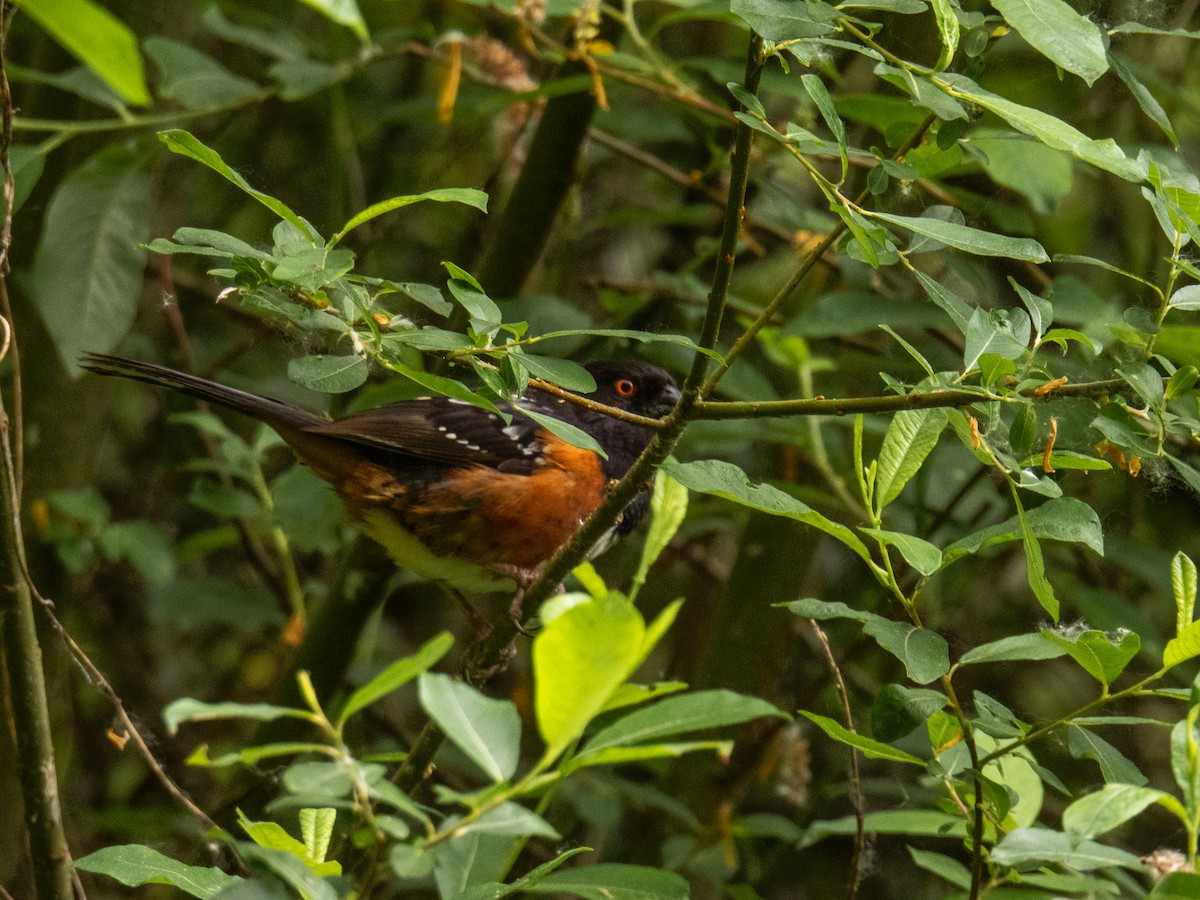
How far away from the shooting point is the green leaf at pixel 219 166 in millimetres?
1149

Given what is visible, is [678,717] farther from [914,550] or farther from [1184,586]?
[1184,586]

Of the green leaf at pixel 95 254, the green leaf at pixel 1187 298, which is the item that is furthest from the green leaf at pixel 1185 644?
the green leaf at pixel 95 254

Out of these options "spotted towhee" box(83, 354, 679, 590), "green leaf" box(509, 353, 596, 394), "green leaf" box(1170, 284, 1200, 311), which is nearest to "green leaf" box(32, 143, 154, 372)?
"spotted towhee" box(83, 354, 679, 590)

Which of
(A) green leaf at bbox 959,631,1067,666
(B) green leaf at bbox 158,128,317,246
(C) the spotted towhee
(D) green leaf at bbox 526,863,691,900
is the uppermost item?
(B) green leaf at bbox 158,128,317,246

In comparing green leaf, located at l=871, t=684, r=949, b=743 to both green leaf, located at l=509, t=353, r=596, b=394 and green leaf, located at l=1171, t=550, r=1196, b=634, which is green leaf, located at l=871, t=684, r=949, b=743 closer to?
green leaf, located at l=1171, t=550, r=1196, b=634

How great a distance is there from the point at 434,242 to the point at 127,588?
167 cm

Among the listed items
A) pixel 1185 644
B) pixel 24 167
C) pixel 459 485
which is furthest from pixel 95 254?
pixel 1185 644

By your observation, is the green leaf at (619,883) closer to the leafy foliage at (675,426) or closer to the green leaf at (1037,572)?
the leafy foliage at (675,426)

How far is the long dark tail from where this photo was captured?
2039 mm

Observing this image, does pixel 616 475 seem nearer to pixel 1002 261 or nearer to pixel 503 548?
pixel 503 548

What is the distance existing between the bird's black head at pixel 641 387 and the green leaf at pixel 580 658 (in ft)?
6.80

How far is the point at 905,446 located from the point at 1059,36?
517mm

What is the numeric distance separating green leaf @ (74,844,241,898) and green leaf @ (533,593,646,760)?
48cm

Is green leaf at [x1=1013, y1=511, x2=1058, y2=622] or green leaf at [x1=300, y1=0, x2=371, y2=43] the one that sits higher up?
green leaf at [x1=300, y1=0, x2=371, y2=43]
